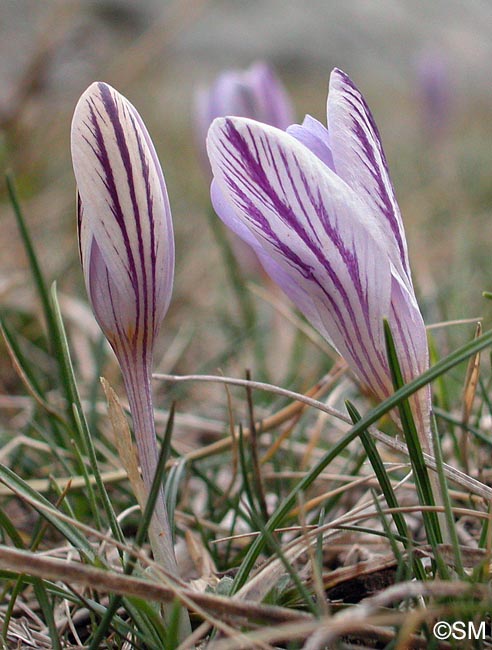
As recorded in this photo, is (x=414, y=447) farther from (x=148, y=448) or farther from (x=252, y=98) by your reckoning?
(x=252, y=98)

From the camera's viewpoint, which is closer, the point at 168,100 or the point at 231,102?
the point at 231,102

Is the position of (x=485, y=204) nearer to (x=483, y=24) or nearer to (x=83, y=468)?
(x=83, y=468)

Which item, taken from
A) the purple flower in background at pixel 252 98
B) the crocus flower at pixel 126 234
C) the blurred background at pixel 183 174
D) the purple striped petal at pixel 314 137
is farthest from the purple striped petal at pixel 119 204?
the purple flower in background at pixel 252 98

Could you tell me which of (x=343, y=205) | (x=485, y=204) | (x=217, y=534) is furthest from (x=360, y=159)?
(x=485, y=204)

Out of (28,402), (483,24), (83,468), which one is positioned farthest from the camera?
(483,24)

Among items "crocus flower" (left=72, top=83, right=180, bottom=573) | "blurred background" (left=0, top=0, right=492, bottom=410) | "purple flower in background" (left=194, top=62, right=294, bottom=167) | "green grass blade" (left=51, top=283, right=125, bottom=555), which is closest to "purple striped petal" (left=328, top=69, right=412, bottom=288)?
"crocus flower" (left=72, top=83, right=180, bottom=573)

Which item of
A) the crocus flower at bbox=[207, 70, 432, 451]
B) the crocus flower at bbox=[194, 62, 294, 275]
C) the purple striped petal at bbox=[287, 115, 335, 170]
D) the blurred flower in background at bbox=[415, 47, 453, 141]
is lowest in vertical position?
the crocus flower at bbox=[207, 70, 432, 451]

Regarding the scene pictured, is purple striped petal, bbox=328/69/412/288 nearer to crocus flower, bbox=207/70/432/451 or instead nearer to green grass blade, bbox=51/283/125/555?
crocus flower, bbox=207/70/432/451

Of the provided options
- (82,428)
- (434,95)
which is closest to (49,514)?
(82,428)
